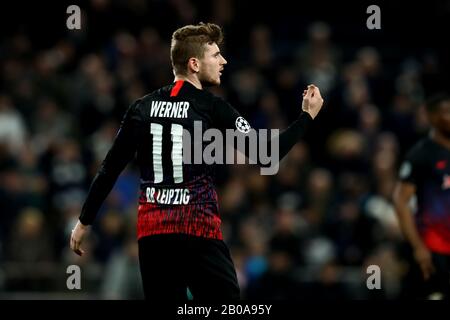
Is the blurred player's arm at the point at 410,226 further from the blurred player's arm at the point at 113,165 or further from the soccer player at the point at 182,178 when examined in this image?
the blurred player's arm at the point at 113,165

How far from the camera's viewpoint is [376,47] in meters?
16.8

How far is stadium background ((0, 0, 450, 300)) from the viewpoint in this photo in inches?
510

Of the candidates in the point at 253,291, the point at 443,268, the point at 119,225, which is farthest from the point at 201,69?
the point at 119,225

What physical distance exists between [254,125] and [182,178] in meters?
7.74

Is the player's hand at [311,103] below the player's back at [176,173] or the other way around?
the other way around

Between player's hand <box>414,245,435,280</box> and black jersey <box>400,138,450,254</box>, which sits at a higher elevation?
black jersey <box>400,138,450,254</box>

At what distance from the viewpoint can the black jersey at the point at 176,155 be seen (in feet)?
21.7

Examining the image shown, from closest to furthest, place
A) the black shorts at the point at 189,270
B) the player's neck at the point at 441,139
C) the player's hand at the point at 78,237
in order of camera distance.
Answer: the black shorts at the point at 189,270, the player's hand at the point at 78,237, the player's neck at the point at 441,139

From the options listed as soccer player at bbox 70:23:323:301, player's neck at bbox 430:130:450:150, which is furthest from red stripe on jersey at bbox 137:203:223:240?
player's neck at bbox 430:130:450:150

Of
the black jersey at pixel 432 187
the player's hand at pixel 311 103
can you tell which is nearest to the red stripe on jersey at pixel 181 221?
the player's hand at pixel 311 103

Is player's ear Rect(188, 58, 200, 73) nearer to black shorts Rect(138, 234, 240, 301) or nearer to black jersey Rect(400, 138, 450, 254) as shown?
black shorts Rect(138, 234, 240, 301)

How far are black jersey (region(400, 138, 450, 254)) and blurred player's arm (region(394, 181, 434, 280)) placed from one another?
0.25ft
